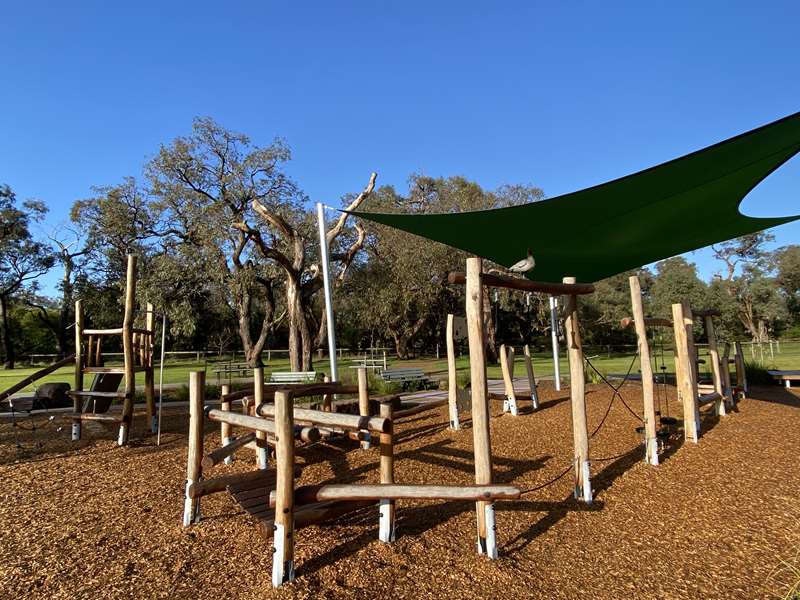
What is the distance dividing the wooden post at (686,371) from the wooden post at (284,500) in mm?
4197

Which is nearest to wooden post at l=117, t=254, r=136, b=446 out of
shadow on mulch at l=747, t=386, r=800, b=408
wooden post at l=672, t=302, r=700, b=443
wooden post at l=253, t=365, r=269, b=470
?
wooden post at l=253, t=365, r=269, b=470

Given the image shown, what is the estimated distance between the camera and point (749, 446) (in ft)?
16.3

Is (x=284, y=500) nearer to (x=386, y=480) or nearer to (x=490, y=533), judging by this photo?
(x=386, y=480)

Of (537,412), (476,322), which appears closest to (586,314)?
(537,412)

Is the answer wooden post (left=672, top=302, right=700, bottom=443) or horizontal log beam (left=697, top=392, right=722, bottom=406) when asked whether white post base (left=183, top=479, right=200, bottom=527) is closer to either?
wooden post (left=672, top=302, right=700, bottom=443)

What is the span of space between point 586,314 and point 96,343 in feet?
106

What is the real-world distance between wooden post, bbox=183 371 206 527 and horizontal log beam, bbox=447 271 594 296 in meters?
1.95

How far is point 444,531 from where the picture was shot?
10.4ft

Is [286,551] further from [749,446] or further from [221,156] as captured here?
[221,156]

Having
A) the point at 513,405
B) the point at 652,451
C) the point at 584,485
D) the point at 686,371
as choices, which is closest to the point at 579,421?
the point at 584,485

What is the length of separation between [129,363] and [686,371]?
673cm

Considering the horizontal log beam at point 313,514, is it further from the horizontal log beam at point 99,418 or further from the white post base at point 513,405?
the white post base at point 513,405

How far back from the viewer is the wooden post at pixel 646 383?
14.6ft

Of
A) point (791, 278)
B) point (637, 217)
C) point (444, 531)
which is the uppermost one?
point (791, 278)
